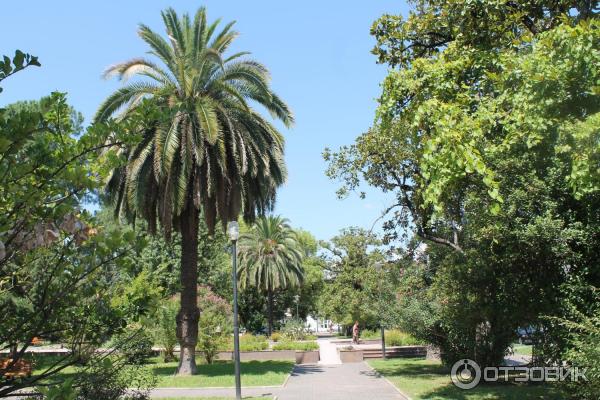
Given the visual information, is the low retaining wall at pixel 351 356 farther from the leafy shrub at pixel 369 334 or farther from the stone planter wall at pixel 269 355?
the leafy shrub at pixel 369 334

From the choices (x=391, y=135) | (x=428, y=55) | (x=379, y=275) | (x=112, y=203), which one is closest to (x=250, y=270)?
(x=379, y=275)

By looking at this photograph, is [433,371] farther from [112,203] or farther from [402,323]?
[112,203]

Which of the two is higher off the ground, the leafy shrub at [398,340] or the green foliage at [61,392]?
the green foliage at [61,392]

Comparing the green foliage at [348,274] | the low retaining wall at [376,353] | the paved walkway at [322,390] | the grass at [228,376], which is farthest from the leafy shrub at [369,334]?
the paved walkway at [322,390]

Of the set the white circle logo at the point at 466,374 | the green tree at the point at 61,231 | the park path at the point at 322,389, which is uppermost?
the green tree at the point at 61,231

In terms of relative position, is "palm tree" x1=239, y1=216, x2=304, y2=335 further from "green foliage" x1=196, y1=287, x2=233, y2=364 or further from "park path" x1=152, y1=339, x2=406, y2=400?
"park path" x1=152, y1=339, x2=406, y2=400

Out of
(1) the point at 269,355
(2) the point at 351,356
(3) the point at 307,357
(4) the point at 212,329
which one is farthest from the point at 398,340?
(4) the point at 212,329

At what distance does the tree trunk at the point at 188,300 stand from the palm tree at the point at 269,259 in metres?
27.7

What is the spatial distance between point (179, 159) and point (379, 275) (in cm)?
1070

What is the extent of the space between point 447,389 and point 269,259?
3478 cm

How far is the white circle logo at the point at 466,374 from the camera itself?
15.5m

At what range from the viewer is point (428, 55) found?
10.7 meters

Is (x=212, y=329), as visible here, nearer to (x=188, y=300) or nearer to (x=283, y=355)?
(x=283, y=355)

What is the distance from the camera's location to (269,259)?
49.1m
